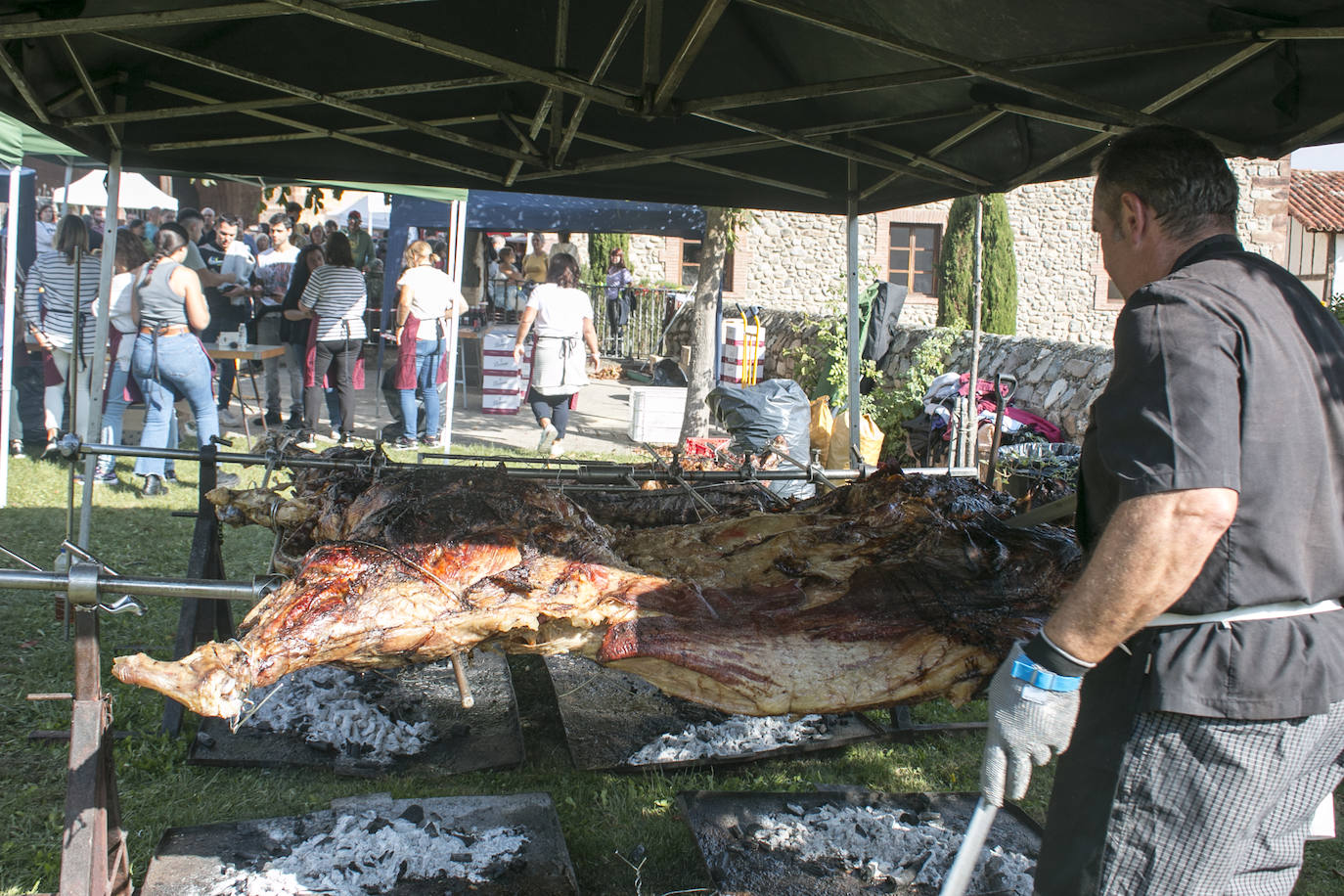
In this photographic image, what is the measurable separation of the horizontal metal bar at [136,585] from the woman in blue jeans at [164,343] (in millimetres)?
5972

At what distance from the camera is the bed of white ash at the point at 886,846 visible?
10.2 ft

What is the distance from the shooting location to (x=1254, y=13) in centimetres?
290

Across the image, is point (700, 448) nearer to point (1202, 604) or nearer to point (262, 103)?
point (262, 103)

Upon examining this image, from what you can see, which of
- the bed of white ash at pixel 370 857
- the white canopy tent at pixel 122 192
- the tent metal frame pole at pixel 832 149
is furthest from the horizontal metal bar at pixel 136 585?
the white canopy tent at pixel 122 192

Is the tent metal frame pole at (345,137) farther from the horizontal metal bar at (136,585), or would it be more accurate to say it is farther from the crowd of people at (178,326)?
the horizontal metal bar at (136,585)

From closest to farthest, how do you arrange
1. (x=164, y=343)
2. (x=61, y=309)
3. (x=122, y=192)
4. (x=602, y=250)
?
1. (x=164, y=343)
2. (x=61, y=309)
3. (x=122, y=192)
4. (x=602, y=250)

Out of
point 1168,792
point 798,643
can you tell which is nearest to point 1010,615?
point 798,643

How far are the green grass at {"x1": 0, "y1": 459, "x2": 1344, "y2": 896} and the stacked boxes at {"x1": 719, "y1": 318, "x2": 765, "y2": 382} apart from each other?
8676mm

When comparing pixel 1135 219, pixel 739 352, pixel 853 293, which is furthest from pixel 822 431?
pixel 1135 219

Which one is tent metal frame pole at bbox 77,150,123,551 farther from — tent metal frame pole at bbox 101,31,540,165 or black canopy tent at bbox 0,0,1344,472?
tent metal frame pole at bbox 101,31,540,165

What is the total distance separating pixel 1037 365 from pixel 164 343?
31.2 ft

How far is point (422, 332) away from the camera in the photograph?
10.0 metres

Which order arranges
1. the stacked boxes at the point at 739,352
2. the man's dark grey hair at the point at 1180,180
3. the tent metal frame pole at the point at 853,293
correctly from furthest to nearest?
the stacked boxes at the point at 739,352
the tent metal frame pole at the point at 853,293
the man's dark grey hair at the point at 1180,180

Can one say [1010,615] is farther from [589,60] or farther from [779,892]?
A: [589,60]
